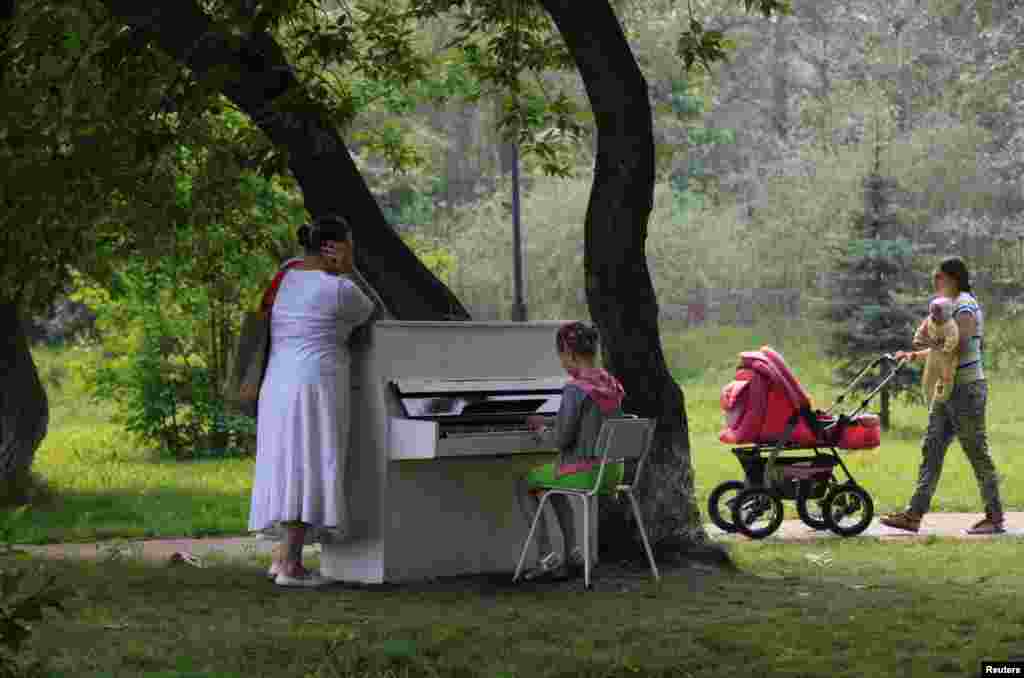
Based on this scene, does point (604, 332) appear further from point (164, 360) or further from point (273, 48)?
point (164, 360)

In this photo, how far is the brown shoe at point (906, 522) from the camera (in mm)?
13273

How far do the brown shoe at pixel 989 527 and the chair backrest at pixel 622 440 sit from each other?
4229mm

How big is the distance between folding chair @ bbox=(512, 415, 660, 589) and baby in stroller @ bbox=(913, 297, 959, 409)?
373cm

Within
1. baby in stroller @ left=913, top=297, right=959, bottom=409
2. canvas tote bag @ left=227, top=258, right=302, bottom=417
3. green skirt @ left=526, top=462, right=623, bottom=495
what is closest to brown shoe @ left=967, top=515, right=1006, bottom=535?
baby in stroller @ left=913, top=297, right=959, bottom=409

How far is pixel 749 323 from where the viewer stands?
4619 cm

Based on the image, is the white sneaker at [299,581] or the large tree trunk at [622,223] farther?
the large tree trunk at [622,223]

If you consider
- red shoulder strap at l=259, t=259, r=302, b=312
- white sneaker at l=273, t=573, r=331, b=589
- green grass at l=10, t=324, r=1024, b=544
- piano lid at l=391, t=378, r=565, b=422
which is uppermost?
red shoulder strap at l=259, t=259, r=302, b=312

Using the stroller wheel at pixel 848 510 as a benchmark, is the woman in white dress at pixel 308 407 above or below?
above

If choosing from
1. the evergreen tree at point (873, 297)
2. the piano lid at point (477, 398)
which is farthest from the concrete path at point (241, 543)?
the evergreen tree at point (873, 297)

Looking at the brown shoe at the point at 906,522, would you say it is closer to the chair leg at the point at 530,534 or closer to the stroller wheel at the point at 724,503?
the stroller wheel at the point at 724,503

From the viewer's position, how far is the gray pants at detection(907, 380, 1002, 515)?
13.0m

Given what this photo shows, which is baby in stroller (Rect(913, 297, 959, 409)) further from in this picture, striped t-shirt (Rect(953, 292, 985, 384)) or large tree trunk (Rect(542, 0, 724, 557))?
large tree trunk (Rect(542, 0, 724, 557))

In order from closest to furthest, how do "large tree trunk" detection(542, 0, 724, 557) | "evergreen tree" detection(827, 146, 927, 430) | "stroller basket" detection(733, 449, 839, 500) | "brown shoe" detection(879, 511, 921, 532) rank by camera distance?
"large tree trunk" detection(542, 0, 724, 557) → "stroller basket" detection(733, 449, 839, 500) → "brown shoe" detection(879, 511, 921, 532) → "evergreen tree" detection(827, 146, 927, 430)

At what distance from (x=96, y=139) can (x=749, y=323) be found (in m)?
Result: 36.6
